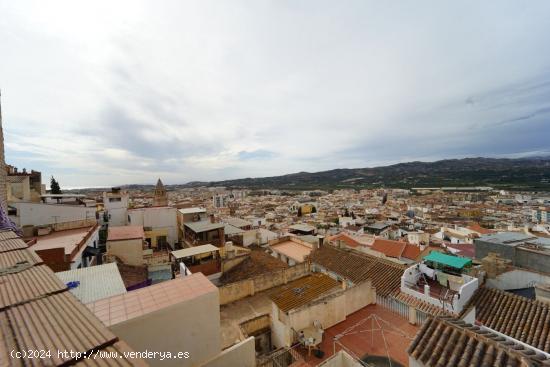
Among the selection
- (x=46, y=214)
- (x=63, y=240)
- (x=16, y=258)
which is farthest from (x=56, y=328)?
(x=46, y=214)

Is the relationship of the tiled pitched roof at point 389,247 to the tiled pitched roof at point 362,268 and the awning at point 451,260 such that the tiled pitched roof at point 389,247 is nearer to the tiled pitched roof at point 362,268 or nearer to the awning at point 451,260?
the tiled pitched roof at point 362,268

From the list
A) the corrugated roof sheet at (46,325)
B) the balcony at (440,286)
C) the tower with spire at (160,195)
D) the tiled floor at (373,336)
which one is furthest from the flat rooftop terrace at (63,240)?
the tower with spire at (160,195)

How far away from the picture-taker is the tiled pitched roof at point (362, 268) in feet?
36.6

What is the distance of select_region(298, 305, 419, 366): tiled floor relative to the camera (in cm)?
700

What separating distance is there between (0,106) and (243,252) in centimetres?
1385

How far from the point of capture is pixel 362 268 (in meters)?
12.7

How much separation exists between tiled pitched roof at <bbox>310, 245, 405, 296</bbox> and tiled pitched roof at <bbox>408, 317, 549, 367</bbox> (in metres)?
5.84

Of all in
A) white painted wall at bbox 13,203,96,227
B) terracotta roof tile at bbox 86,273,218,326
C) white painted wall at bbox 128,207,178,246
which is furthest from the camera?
white painted wall at bbox 128,207,178,246

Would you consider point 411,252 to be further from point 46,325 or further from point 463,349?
point 46,325

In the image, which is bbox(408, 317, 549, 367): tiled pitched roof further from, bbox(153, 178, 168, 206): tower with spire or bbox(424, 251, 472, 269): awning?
bbox(153, 178, 168, 206): tower with spire

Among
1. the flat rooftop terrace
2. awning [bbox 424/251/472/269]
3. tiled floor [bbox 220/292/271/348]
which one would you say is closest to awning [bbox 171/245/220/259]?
tiled floor [bbox 220/292/271/348]

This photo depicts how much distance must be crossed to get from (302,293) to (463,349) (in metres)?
5.73

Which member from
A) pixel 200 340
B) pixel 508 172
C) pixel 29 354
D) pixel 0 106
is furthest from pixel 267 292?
pixel 508 172

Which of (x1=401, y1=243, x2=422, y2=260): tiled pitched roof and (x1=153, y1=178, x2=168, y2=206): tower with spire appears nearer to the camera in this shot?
(x1=401, y1=243, x2=422, y2=260): tiled pitched roof
